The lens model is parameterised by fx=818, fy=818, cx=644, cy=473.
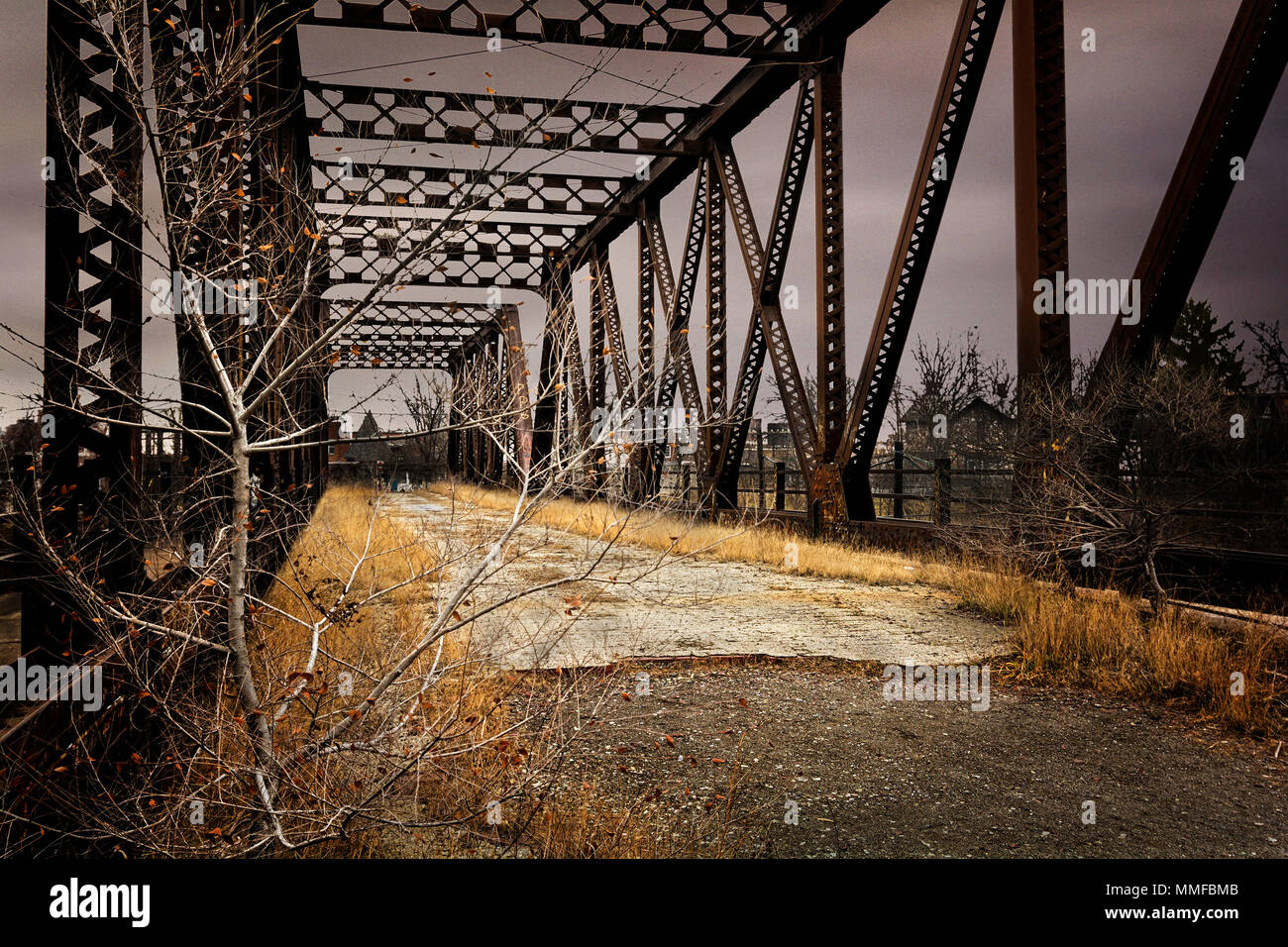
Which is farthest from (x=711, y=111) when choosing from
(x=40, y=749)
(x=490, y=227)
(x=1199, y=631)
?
(x=40, y=749)

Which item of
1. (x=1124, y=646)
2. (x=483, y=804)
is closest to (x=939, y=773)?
(x=483, y=804)

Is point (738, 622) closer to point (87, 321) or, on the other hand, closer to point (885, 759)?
point (885, 759)

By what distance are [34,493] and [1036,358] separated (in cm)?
735

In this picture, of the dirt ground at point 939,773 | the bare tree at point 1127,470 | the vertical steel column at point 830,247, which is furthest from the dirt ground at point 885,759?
the vertical steel column at point 830,247

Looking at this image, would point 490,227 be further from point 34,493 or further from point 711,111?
point 34,493

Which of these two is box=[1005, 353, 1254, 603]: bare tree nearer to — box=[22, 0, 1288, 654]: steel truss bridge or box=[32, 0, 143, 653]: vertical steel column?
box=[22, 0, 1288, 654]: steel truss bridge

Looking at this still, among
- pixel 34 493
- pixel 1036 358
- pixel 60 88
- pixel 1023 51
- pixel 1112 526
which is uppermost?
pixel 1023 51

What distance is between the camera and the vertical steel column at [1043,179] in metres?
7.38

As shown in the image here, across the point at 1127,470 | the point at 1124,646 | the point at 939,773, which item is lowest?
the point at 939,773

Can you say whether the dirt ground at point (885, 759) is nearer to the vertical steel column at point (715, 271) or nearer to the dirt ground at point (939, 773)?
the dirt ground at point (939, 773)

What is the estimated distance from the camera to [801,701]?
5.04 metres

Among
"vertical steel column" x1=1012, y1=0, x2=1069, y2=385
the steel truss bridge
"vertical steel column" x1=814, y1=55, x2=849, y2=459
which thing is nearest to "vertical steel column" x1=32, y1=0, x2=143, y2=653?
the steel truss bridge

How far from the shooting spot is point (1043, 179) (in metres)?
7.43

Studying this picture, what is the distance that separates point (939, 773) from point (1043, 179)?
583 cm
